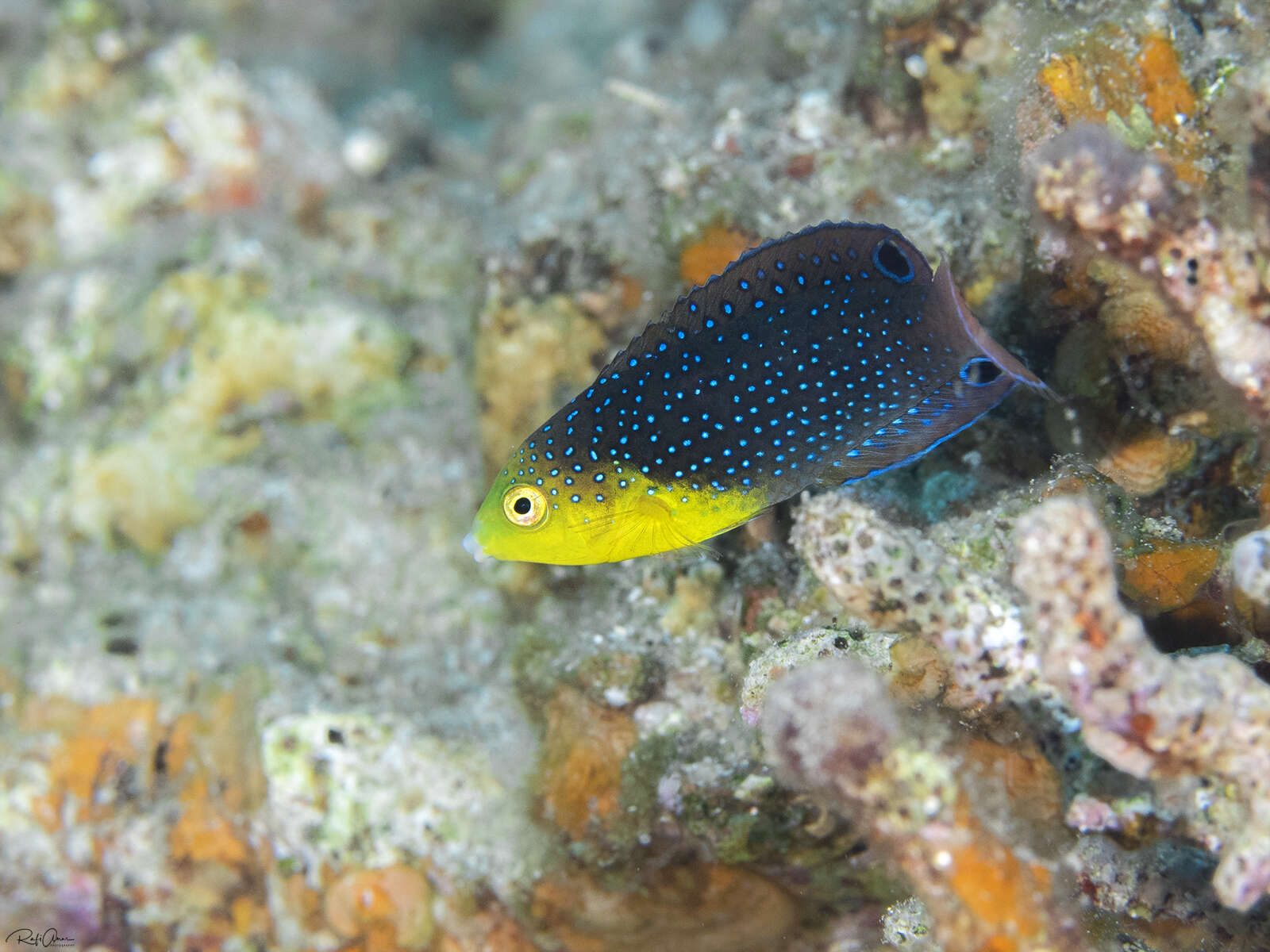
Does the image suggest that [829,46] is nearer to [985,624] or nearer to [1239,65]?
[1239,65]

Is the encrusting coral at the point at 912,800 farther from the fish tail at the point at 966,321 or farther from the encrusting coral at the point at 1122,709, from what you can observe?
the fish tail at the point at 966,321

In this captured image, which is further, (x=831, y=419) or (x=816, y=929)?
(x=816, y=929)

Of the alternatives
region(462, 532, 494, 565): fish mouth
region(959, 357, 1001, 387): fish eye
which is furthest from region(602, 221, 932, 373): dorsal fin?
region(462, 532, 494, 565): fish mouth

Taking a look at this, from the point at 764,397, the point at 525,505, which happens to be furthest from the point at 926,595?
the point at 525,505

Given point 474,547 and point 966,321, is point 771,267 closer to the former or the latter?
point 966,321

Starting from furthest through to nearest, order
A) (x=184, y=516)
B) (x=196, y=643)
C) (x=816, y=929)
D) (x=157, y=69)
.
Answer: (x=157, y=69), (x=184, y=516), (x=196, y=643), (x=816, y=929)

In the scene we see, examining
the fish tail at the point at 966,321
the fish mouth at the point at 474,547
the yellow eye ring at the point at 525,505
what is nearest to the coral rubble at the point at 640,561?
the fish tail at the point at 966,321

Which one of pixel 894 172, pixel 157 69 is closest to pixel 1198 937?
pixel 894 172

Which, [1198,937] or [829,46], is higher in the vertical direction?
[829,46]
